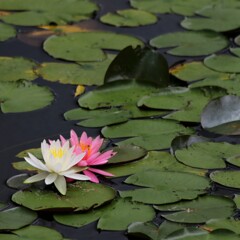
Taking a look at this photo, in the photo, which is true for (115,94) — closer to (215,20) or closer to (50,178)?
(50,178)

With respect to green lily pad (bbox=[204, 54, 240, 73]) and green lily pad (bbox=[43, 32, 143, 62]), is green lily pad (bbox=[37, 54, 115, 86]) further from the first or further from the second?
green lily pad (bbox=[204, 54, 240, 73])

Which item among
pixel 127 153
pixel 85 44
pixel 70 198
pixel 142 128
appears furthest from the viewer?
pixel 85 44

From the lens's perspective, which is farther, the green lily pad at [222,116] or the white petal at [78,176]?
the green lily pad at [222,116]

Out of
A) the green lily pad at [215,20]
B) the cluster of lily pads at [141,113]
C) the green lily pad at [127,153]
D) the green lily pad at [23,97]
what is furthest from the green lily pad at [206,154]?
the green lily pad at [215,20]

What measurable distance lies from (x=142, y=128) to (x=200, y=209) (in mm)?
513

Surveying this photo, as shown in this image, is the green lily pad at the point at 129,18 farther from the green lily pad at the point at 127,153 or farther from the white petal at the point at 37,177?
the white petal at the point at 37,177

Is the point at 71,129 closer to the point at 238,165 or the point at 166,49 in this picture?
the point at 238,165

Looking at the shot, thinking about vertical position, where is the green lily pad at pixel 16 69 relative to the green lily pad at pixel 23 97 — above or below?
above

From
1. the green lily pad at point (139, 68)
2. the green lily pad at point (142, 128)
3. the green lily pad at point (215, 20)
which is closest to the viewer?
the green lily pad at point (142, 128)

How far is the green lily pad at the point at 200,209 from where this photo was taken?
223cm

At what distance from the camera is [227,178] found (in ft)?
7.96

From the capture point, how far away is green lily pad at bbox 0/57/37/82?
3.06 m

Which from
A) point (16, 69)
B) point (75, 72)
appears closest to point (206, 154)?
point (75, 72)

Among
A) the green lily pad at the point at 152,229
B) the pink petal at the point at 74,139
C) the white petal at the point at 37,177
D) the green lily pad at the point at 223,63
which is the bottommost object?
the green lily pad at the point at 152,229
